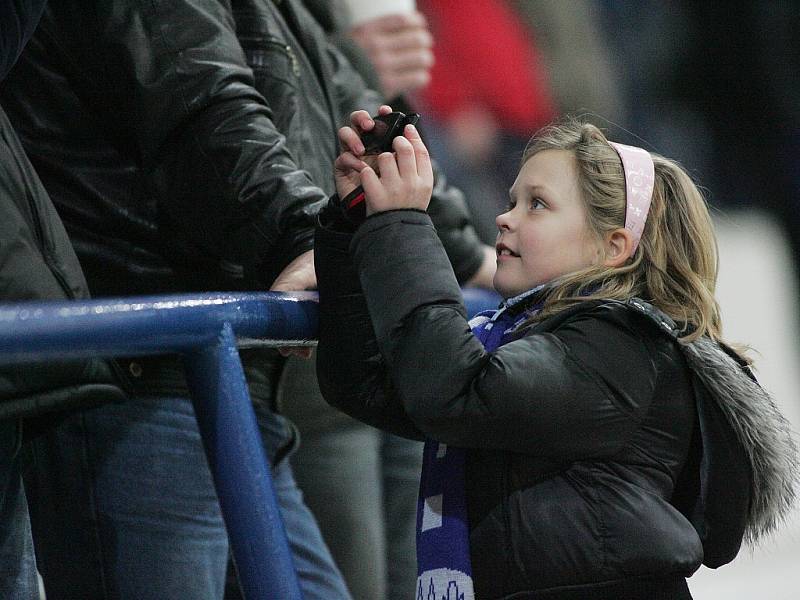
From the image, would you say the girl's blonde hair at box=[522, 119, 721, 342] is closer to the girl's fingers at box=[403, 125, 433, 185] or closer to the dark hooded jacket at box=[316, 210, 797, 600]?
the dark hooded jacket at box=[316, 210, 797, 600]

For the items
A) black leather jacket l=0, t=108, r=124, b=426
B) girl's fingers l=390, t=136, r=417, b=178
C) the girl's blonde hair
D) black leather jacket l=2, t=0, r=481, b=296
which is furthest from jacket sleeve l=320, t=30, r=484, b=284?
black leather jacket l=0, t=108, r=124, b=426

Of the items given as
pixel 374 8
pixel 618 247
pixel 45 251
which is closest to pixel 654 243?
pixel 618 247

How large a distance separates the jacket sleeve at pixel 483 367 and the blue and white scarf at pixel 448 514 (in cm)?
9

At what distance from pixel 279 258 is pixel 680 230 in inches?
16.9

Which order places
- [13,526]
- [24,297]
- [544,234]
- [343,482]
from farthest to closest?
A: [343,482]
[544,234]
[13,526]
[24,297]

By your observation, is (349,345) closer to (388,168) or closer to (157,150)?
(388,168)

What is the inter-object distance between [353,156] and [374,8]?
1.04 m

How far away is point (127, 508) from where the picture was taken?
1.25m

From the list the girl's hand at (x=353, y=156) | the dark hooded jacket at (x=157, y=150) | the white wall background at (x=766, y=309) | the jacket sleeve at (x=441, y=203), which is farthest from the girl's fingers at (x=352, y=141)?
the white wall background at (x=766, y=309)

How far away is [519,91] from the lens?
3979mm

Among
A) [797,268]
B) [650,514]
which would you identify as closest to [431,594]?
[650,514]

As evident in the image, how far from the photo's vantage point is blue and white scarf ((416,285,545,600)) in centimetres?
108

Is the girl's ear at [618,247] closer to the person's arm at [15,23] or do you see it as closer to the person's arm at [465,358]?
the person's arm at [465,358]

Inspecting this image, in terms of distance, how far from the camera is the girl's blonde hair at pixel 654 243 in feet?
3.81
